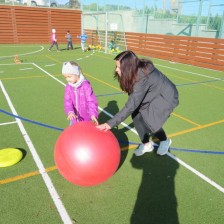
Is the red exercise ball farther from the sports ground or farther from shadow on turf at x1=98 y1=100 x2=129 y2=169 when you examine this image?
shadow on turf at x1=98 y1=100 x2=129 y2=169

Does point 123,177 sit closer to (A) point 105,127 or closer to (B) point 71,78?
(A) point 105,127

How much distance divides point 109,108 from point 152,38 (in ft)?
39.8

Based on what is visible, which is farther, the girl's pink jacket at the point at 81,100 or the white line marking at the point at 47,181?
the girl's pink jacket at the point at 81,100

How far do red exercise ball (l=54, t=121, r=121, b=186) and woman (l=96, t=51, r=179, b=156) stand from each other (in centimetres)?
20

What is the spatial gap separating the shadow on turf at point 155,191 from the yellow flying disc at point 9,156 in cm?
206

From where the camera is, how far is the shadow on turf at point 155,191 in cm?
318

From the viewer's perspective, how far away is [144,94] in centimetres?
336

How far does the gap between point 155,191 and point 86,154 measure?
1309 millimetres

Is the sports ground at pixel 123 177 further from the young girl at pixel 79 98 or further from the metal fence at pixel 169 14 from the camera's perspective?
the metal fence at pixel 169 14

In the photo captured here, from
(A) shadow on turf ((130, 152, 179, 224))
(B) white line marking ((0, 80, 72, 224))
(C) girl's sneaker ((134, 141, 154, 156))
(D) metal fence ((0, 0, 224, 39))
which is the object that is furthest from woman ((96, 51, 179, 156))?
(D) metal fence ((0, 0, 224, 39))

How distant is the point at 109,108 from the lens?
7211mm

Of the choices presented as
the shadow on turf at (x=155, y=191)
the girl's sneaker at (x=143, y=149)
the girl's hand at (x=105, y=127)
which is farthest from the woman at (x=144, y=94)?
the shadow on turf at (x=155, y=191)

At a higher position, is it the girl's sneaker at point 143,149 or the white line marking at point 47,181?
the girl's sneaker at point 143,149

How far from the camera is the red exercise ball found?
315 cm
